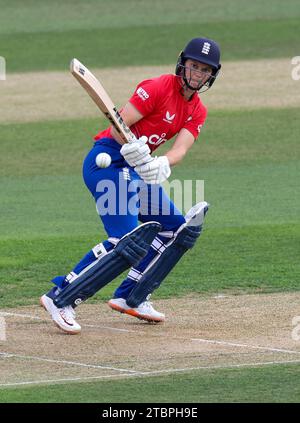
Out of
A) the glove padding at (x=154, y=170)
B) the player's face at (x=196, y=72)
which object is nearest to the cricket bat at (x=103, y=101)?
the glove padding at (x=154, y=170)

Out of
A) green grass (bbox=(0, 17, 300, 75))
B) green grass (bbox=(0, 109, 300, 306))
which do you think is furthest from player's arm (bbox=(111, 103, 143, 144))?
green grass (bbox=(0, 17, 300, 75))

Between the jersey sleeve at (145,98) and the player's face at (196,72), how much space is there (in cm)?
25

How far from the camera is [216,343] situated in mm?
8469

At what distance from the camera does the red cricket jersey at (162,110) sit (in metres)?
8.70

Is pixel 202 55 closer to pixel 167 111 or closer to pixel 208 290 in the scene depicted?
pixel 167 111

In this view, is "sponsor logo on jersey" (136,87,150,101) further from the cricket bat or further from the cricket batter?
the cricket bat

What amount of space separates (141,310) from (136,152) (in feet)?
4.46

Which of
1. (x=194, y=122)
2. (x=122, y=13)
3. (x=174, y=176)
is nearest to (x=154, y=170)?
(x=194, y=122)

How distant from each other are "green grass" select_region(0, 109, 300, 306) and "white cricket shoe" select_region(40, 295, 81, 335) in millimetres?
1037

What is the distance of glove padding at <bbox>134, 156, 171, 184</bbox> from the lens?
8.46 m

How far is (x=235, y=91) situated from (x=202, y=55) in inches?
473

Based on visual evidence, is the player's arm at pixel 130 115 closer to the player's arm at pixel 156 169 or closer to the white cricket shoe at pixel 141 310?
the player's arm at pixel 156 169

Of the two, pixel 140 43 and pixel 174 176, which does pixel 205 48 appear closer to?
pixel 174 176

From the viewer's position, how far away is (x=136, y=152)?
8375mm
